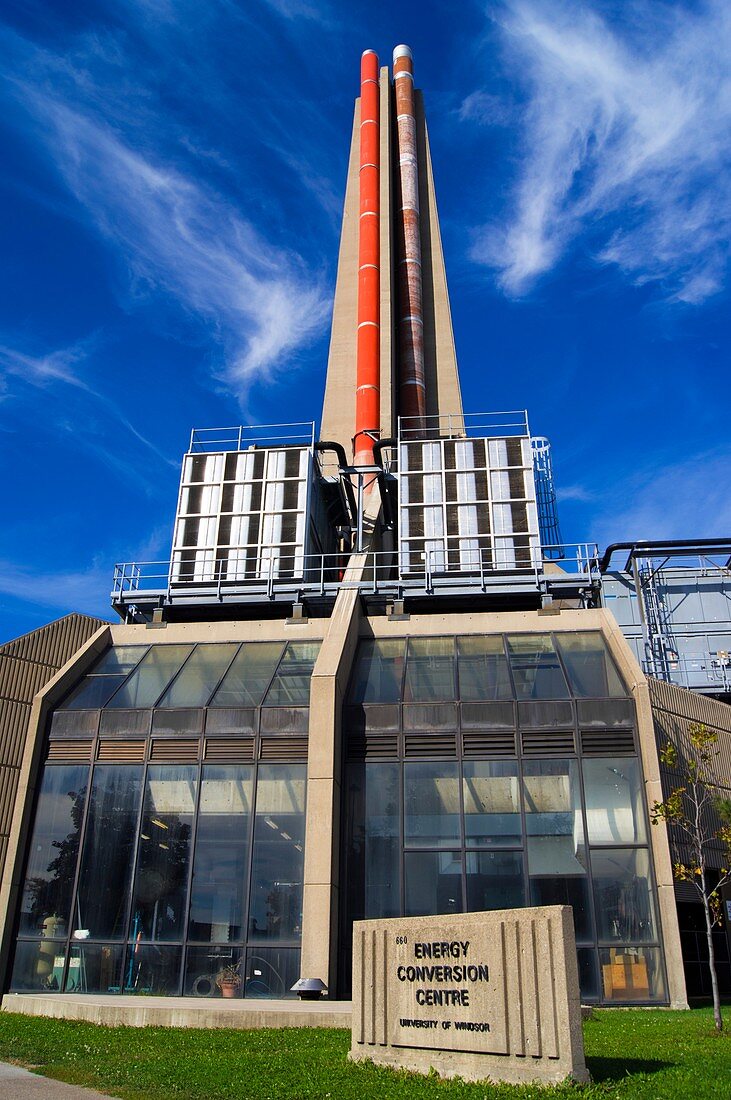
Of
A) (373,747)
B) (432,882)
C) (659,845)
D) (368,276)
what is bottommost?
(432,882)

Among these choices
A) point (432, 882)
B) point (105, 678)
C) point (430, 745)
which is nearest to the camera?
point (432, 882)

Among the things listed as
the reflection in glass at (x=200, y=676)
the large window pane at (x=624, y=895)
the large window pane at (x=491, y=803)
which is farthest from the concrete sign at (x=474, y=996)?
the reflection in glass at (x=200, y=676)

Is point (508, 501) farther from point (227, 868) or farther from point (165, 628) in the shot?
point (227, 868)

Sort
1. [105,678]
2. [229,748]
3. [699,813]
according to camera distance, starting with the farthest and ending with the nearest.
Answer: [105,678] < [229,748] < [699,813]

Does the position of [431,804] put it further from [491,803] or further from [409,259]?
[409,259]

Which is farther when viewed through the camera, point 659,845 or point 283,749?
point 283,749

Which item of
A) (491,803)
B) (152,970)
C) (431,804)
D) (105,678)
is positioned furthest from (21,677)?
(491,803)

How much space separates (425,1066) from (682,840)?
1563 centimetres

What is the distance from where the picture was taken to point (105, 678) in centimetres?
2505

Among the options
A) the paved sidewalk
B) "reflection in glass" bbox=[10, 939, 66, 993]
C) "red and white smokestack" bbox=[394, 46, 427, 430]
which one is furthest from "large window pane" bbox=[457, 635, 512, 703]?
"red and white smokestack" bbox=[394, 46, 427, 430]

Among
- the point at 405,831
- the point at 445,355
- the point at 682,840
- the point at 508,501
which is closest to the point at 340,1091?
the point at 405,831

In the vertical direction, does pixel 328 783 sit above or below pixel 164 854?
above

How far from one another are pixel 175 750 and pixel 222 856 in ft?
9.91

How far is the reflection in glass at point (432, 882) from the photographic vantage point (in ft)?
67.1
